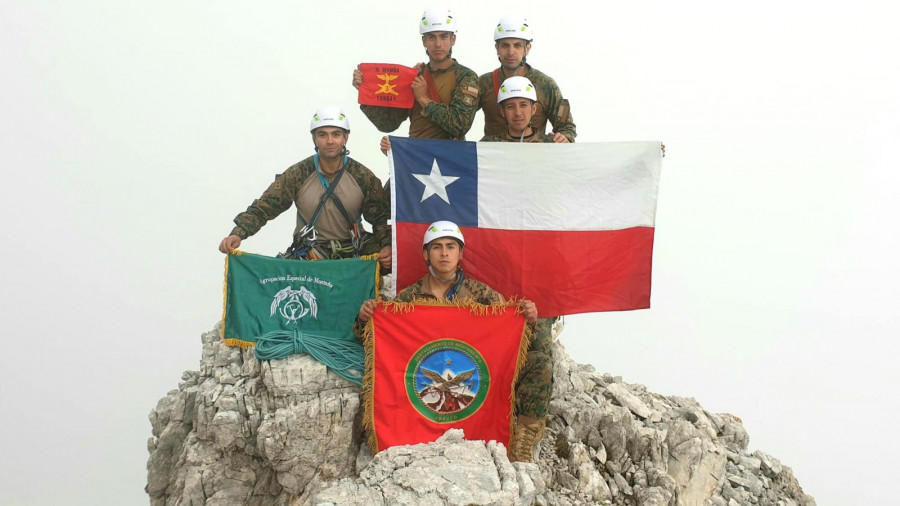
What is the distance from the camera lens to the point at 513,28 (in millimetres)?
10945

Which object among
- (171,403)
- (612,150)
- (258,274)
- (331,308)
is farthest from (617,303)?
(171,403)

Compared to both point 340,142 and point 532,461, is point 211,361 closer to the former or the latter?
point 340,142

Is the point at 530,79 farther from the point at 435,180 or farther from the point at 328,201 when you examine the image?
the point at 328,201

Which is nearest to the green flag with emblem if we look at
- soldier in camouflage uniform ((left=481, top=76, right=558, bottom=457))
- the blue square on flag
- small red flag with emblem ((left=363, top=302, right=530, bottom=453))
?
the blue square on flag

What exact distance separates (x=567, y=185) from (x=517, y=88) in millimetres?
1342

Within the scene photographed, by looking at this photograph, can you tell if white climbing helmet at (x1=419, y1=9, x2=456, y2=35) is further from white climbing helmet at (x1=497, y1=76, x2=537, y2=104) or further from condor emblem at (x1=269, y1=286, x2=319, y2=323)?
condor emblem at (x1=269, y1=286, x2=319, y2=323)

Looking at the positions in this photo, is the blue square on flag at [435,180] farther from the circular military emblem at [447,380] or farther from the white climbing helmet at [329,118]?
the circular military emblem at [447,380]

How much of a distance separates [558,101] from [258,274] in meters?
4.26

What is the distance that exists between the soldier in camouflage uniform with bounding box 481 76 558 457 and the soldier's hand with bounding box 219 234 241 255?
3454mm

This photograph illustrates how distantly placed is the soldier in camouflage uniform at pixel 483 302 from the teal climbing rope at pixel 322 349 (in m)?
0.61

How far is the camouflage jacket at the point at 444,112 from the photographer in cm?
1083

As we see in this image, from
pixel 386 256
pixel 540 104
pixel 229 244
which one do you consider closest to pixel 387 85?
pixel 540 104

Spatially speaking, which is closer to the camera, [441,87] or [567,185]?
[567,185]

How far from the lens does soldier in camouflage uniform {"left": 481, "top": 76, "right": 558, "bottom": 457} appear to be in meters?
9.38
